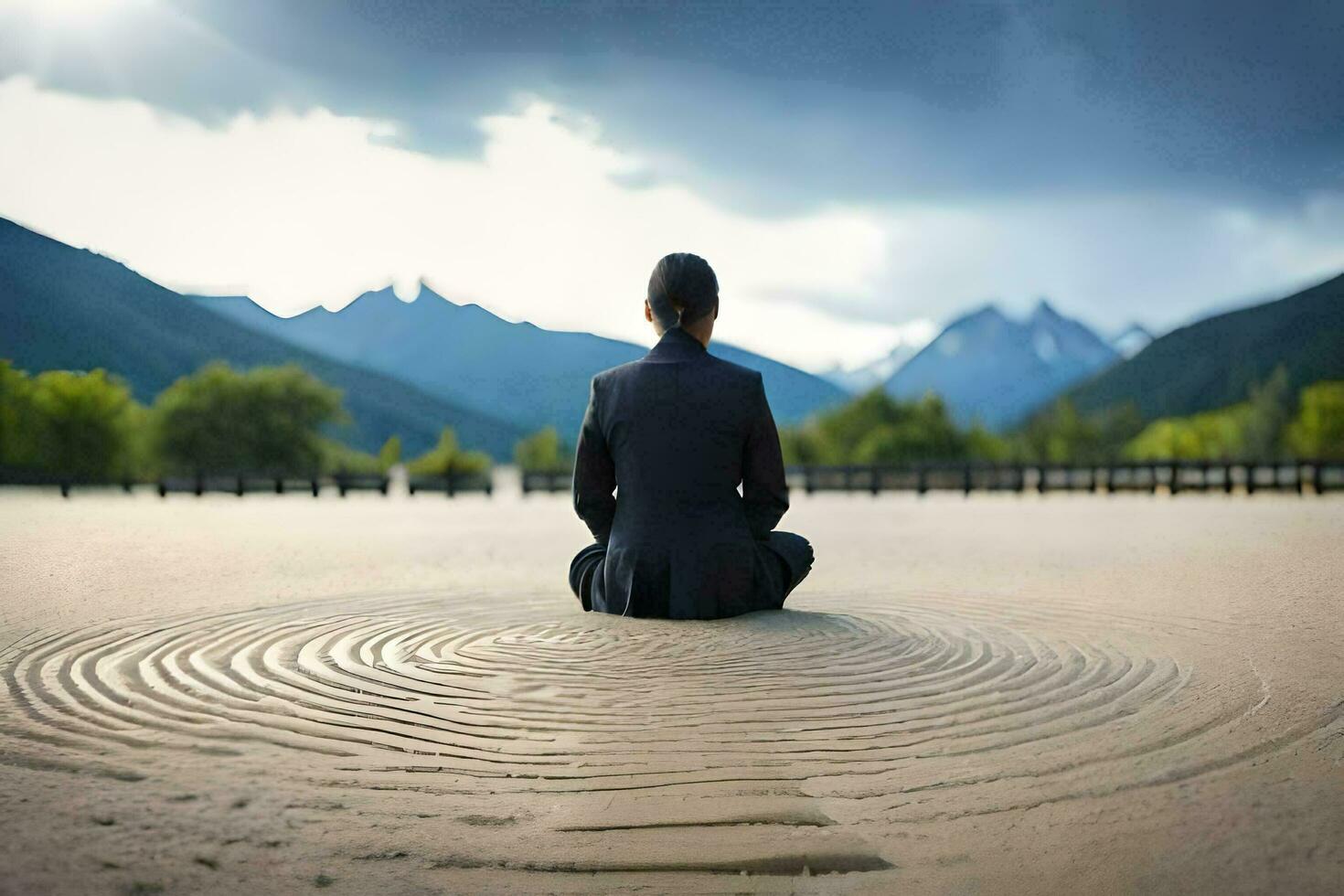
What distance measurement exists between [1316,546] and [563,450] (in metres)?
91.6

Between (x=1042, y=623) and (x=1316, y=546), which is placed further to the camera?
(x=1316, y=546)

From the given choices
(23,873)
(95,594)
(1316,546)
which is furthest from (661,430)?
(1316,546)

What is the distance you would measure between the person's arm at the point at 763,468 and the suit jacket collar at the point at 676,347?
0.41 m

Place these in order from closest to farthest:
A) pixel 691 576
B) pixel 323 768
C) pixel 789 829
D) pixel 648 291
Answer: pixel 789 829, pixel 323 768, pixel 691 576, pixel 648 291

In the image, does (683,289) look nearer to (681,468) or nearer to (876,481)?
(681,468)

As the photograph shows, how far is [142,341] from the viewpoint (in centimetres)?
13162

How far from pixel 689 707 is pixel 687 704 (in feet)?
0.13

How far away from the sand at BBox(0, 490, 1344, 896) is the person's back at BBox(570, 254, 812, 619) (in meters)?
0.33

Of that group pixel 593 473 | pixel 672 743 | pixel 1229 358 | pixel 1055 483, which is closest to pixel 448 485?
pixel 1055 483

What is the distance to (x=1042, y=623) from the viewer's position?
6.39 metres

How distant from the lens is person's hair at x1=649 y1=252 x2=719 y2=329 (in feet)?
20.3

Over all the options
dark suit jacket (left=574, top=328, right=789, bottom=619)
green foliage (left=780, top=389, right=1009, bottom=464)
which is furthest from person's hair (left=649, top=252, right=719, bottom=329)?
green foliage (left=780, top=389, right=1009, bottom=464)

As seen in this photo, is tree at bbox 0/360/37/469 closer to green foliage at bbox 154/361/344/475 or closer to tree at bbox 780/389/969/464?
green foliage at bbox 154/361/344/475

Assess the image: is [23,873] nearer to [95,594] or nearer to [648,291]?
[648,291]
